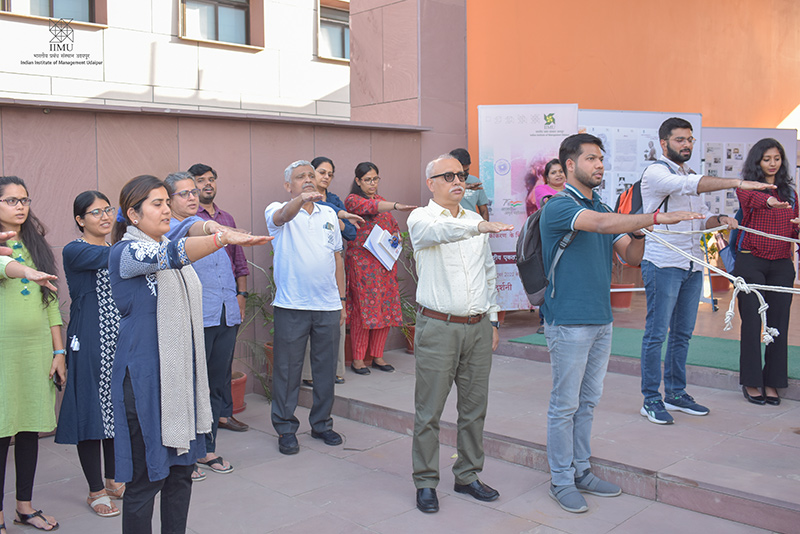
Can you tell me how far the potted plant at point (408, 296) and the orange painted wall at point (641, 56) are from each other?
1.51 m

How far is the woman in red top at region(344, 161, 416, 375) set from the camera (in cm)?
604

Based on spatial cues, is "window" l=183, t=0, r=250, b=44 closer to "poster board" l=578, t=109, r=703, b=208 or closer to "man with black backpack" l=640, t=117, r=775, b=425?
"poster board" l=578, t=109, r=703, b=208

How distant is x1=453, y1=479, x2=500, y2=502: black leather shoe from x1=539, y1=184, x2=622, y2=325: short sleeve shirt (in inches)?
38.6

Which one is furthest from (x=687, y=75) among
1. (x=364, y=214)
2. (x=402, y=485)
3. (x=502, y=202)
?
(x=402, y=485)

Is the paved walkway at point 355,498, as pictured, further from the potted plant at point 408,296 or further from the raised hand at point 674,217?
the potted plant at point 408,296

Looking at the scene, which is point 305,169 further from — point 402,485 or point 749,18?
point 749,18

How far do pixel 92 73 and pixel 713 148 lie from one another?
864 centimetres

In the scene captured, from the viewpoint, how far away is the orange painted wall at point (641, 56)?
784 centimetres

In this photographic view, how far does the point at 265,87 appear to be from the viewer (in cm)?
1152

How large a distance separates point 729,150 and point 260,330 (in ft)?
23.6

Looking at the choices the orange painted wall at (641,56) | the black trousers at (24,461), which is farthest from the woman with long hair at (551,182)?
the black trousers at (24,461)

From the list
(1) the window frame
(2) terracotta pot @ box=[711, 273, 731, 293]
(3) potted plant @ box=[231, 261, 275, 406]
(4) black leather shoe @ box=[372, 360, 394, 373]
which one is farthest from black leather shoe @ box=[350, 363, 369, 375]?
(1) the window frame

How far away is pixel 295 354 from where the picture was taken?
15.4 ft

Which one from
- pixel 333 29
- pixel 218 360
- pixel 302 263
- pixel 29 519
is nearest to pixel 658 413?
pixel 302 263
